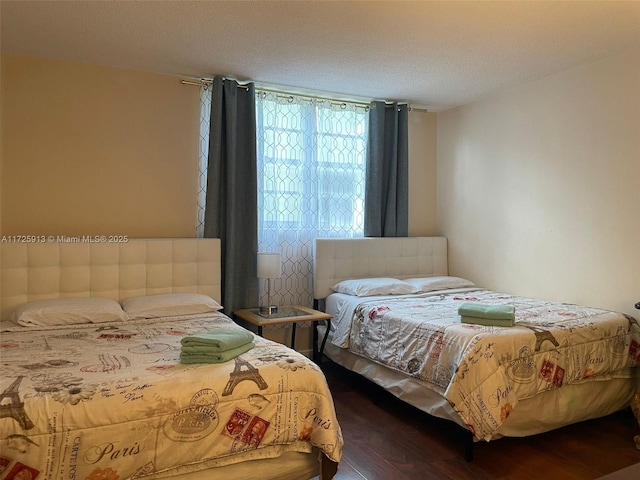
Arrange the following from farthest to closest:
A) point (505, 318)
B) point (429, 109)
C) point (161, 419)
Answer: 1. point (429, 109)
2. point (505, 318)
3. point (161, 419)

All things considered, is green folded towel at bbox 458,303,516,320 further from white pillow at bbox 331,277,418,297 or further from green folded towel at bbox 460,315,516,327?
white pillow at bbox 331,277,418,297

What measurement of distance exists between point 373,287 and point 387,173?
4.25 feet

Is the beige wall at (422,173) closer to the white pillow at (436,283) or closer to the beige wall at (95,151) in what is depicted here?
the white pillow at (436,283)

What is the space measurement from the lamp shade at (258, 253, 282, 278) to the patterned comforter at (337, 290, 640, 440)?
78 centimetres

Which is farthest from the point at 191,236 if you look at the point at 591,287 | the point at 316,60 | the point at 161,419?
the point at 591,287

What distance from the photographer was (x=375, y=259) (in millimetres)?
4680

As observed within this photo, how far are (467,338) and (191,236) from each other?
2376mm

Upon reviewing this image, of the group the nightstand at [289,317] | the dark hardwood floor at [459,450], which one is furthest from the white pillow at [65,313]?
the dark hardwood floor at [459,450]

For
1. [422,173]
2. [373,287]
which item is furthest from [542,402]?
[422,173]

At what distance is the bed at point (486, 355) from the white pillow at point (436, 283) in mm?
106

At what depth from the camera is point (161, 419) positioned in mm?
1942

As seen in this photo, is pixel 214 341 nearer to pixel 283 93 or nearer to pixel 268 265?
pixel 268 265

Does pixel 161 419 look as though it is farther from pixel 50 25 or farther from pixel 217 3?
pixel 50 25

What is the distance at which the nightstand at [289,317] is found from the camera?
3.66 m
